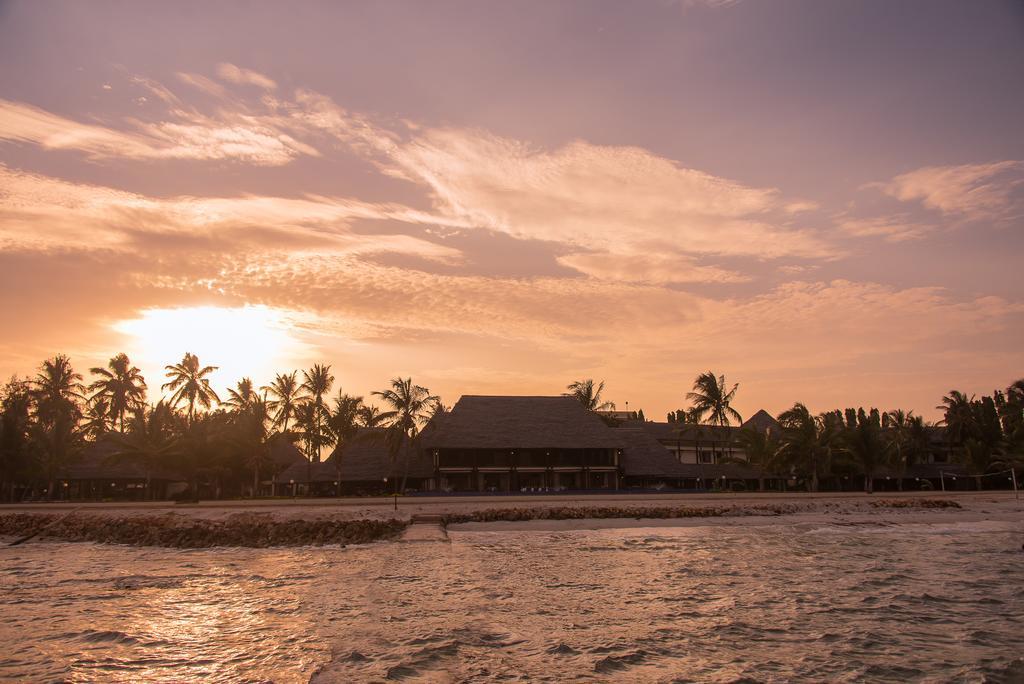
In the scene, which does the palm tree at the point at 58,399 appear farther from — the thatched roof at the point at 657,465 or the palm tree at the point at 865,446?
the palm tree at the point at 865,446

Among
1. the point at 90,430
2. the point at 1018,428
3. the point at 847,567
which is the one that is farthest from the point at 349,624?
the point at 1018,428

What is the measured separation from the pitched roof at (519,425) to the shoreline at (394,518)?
36.3 ft

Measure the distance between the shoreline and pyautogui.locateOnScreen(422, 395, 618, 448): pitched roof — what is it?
11078mm

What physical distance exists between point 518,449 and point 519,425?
236 cm

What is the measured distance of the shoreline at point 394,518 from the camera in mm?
29141

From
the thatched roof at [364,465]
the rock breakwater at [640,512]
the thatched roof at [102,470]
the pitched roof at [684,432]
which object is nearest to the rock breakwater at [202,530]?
the rock breakwater at [640,512]

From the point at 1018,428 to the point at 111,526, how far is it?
65485 mm

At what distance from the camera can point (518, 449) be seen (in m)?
56.3

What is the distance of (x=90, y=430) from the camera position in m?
61.4

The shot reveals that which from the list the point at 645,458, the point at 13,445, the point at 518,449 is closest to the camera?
the point at 13,445

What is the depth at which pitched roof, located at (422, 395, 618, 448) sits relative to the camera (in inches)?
2192

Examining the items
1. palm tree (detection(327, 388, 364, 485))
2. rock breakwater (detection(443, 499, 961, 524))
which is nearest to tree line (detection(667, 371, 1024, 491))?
rock breakwater (detection(443, 499, 961, 524))

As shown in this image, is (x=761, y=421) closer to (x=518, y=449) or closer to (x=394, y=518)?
(x=518, y=449)

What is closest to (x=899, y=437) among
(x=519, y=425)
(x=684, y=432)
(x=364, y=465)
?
(x=684, y=432)
